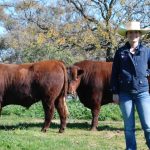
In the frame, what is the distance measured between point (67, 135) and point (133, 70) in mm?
4256

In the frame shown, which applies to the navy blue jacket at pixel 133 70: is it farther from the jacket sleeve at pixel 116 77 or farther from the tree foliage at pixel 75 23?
the tree foliage at pixel 75 23

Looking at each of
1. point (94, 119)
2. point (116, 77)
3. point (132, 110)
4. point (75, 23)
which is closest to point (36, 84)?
point (94, 119)

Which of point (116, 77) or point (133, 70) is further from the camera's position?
point (116, 77)

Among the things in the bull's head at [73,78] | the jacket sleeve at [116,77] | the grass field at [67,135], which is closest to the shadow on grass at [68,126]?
the grass field at [67,135]

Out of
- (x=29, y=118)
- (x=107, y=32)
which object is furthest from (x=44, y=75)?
(x=107, y=32)

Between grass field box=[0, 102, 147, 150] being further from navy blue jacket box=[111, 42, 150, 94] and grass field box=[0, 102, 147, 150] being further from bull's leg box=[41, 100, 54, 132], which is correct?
navy blue jacket box=[111, 42, 150, 94]

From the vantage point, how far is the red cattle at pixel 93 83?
1218 cm

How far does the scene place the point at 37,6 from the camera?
26.4 meters

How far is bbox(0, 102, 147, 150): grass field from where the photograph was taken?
27.9ft

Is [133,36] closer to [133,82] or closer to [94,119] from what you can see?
[133,82]

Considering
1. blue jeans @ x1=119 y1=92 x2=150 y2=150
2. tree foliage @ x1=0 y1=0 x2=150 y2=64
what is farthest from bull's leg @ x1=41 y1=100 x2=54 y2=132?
tree foliage @ x1=0 y1=0 x2=150 y2=64

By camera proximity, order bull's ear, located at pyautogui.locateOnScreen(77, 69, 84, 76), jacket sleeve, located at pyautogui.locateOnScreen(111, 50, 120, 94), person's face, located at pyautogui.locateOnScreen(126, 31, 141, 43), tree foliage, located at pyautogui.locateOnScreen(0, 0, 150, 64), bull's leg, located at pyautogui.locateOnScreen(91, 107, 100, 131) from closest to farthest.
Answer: person's face, located at pyautogui.locateOnScreen(126, 31, 141, 43)
jacket sleeve, located at pyautogui.locateOnScreen(111, 50, 120, 94)
bull's leg, located at pyautogui.locateOnScreen(91, 107, 100, 131)
bull's ear, located at pyautogui.locateOnScreen(77, 69, 84, 76)
tree foliage, located at pyautogui.locateOnScreen(0, 0, 150, 64)

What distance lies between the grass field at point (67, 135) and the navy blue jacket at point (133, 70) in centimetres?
217

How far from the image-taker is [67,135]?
Result: 10664 millimetres
